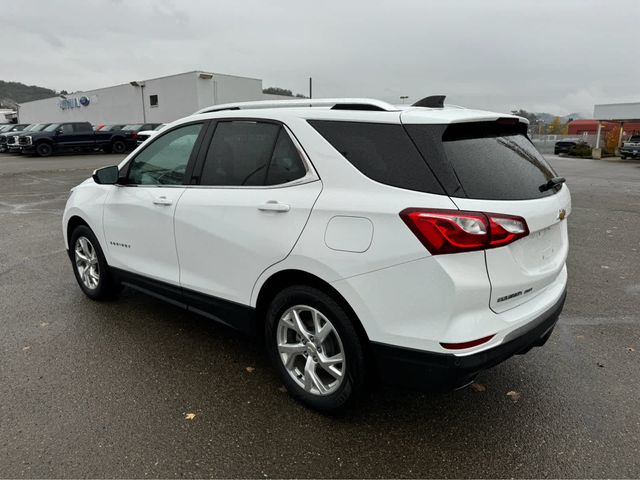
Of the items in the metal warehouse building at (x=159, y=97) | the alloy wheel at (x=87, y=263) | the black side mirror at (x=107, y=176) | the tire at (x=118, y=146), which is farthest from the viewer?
the metal warehouse building at (x=159, y=97)

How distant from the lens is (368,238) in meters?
2.44

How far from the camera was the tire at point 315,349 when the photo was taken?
262 cm

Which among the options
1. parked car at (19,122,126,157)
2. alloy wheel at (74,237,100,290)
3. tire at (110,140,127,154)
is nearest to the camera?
alloy wheel at (74,237,100,290)

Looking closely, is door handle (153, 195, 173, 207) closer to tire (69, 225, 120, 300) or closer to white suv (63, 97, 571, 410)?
white suv (63, 97, 571, 410)

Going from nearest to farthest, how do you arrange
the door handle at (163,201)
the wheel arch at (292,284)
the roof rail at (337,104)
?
the wheel arch at (292,284), the roof rail at (337,104), the door handle at (163,201)

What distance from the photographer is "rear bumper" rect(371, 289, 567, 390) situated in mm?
2330

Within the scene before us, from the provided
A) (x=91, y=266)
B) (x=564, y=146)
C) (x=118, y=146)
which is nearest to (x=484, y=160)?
(x=91, y=266)

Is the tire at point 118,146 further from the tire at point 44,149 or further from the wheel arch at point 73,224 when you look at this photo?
the wheel arch at point 73,224

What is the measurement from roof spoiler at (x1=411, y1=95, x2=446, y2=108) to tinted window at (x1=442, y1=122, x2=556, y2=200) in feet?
1.11

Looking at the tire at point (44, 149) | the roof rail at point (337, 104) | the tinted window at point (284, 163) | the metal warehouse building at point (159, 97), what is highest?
the metal warehouse building at point (159, 97)

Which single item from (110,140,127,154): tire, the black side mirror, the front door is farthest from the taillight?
(110,140,127,154): tire

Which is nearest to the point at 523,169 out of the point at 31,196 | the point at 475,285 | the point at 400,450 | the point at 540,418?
the point at 475,285

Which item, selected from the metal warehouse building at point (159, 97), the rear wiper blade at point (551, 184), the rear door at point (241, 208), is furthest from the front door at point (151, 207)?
the metal warehouse building at point (159, 97)

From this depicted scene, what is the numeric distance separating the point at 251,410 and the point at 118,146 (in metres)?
28.3
